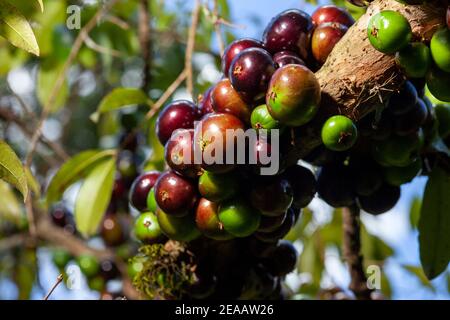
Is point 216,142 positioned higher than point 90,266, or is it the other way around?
point 216,142

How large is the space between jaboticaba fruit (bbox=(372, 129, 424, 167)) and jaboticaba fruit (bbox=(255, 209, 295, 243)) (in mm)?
279

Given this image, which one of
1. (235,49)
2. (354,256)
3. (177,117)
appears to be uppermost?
(235,49)

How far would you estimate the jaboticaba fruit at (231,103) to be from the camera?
155cm

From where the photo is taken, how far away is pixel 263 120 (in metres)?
1.48

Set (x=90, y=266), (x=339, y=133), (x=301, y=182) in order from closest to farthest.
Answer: (x=339, y=133)
(x=301, y=182)
(x=90, y=266)

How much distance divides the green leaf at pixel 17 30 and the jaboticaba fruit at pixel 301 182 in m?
0.70

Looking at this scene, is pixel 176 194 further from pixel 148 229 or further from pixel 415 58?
pixel 415 58

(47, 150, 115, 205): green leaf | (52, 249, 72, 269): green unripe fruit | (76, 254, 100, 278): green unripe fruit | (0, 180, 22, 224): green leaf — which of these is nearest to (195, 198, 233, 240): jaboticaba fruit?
(47, 150, 115, 205): green leaf

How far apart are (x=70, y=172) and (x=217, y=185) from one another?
1.16 m

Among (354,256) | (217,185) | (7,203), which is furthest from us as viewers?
(7,203)

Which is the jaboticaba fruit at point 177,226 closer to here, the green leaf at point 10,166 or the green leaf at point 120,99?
the green leaf at point 10,166

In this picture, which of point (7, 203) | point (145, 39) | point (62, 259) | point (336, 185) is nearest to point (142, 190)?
point (336, 185)
